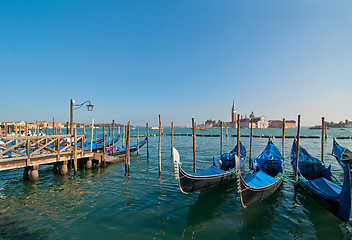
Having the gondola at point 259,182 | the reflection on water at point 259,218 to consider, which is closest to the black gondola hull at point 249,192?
the gondola at point 259,182

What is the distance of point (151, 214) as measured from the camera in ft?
15.6

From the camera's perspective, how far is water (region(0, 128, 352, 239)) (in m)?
3.94

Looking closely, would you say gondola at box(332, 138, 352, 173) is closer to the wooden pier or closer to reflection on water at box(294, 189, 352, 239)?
reflection on water at box(294, 189, 352, 239)

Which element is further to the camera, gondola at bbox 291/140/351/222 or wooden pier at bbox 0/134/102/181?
wooden pier at bbox 0/134/102/181

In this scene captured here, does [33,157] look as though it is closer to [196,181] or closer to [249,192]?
[196,181]

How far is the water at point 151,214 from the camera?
3941mm

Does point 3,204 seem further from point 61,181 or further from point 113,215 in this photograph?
point 113,215

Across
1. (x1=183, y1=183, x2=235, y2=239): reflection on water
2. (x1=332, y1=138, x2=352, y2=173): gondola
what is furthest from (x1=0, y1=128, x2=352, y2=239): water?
(x1=332, y1=138, x2=352, y2=173): gondola

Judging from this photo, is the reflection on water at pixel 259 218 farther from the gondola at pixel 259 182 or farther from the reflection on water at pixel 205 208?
the reflection on water at pixel 205 208

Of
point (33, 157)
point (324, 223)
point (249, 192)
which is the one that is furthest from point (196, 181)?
point (33, 157)

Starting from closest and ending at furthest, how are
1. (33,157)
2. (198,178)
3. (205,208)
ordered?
(205,208), (198,178), (33,157)

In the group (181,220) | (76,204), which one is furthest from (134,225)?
(76,204)

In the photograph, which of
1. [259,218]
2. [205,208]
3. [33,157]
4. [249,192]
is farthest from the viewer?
[33,157]

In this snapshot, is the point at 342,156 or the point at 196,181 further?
the point at 342,156
